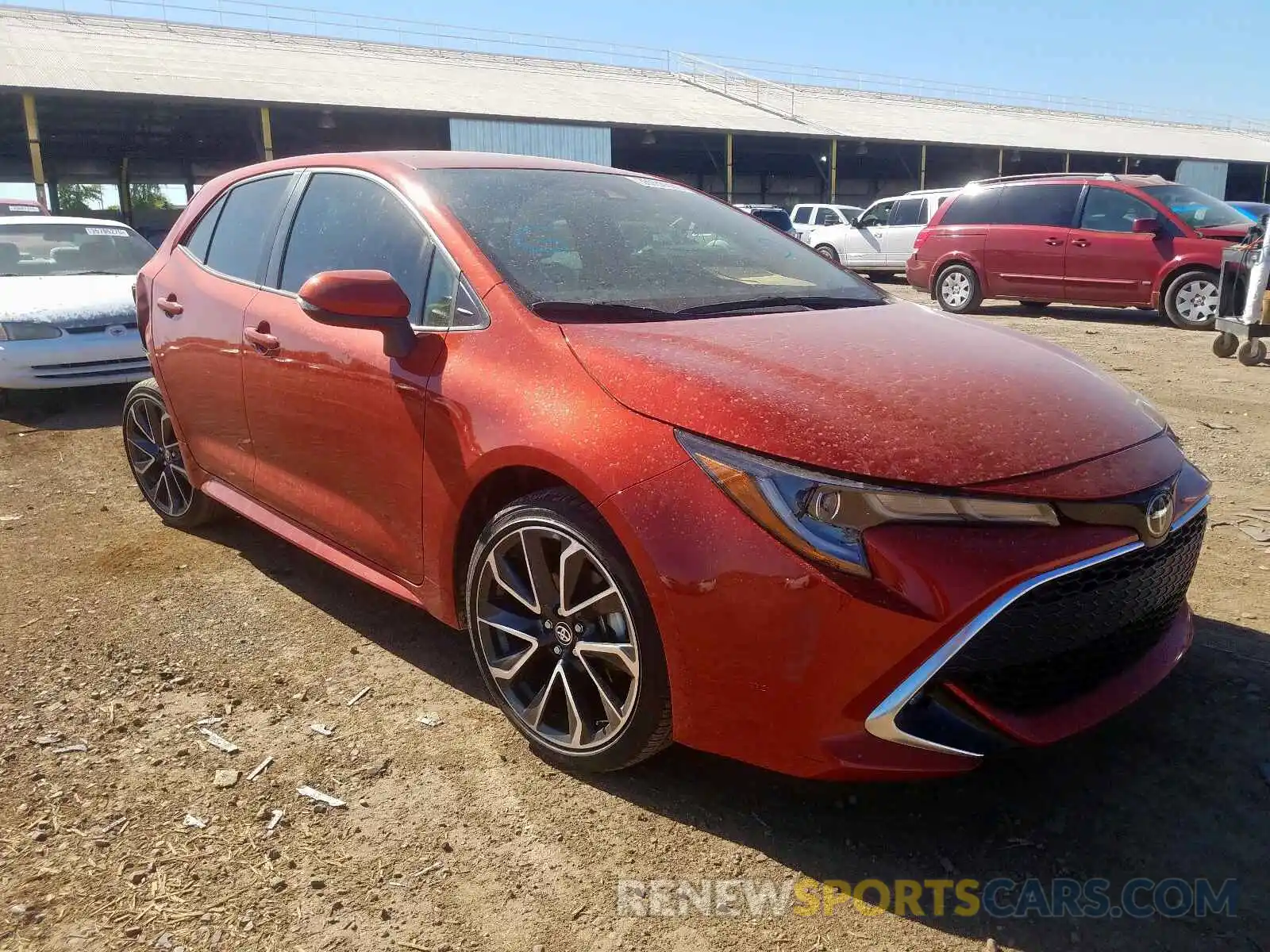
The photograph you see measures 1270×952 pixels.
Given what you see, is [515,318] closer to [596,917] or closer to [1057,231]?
[596,917]

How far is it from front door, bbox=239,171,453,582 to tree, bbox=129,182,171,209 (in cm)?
4392

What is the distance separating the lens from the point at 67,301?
7.14 metres

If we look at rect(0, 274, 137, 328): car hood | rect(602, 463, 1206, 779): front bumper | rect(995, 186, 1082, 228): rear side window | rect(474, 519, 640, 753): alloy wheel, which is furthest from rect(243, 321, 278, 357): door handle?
rect(995, 186, 1082, 228): rear side window

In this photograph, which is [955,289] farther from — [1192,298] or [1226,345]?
[1226,345]

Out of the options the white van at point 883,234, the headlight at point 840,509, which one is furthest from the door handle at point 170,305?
the white van at point 883,234

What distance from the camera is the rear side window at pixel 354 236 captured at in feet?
9.14

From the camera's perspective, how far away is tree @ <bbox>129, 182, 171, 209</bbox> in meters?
42.4

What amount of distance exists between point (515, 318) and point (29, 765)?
5.75 feet

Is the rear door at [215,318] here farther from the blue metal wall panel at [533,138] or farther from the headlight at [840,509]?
the blue metal wall panel at [533,138]

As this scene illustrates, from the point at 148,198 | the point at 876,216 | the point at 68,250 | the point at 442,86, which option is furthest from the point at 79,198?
the point at 68,250

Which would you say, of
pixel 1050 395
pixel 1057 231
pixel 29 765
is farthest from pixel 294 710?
pixel 1057 231

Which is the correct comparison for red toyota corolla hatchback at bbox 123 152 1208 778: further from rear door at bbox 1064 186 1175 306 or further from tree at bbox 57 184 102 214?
tree at bbox 57 184 102 214

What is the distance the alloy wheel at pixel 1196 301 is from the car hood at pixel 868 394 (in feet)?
29.8

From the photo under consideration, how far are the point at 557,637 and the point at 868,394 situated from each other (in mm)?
970
